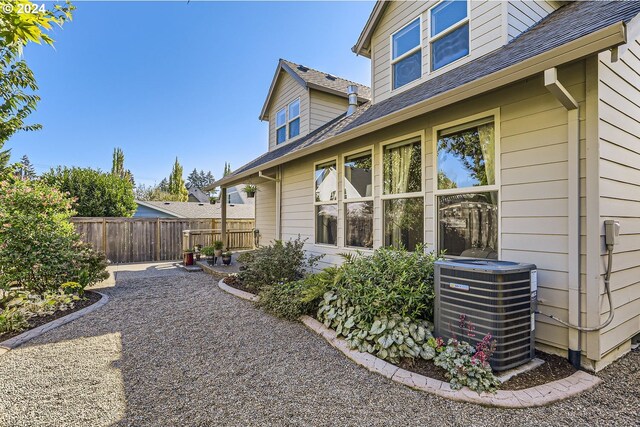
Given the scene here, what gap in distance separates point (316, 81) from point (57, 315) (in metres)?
8.04

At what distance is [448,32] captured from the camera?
5113mm

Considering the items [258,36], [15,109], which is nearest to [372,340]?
[15,109]

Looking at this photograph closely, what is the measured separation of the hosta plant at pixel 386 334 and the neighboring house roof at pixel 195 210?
17.2 meters

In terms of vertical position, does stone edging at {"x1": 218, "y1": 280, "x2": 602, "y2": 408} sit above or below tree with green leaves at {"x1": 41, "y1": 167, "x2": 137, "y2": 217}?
below

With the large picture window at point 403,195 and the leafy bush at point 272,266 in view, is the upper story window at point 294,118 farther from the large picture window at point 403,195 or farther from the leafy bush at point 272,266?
the large picture window at point 403,195

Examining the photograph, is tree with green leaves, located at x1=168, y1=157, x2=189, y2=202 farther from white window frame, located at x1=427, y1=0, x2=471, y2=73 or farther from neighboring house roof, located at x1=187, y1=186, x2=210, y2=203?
white window frame, located at x1=427, y1=0, x2=471, y2=73

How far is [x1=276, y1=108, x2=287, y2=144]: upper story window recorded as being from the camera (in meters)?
10.1

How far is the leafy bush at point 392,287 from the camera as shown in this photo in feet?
11.0

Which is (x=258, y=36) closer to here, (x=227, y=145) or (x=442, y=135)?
(x=442, y=135)

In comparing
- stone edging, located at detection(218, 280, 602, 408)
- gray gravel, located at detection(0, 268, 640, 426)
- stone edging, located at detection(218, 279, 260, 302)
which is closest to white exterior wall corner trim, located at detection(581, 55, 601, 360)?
stone edging, located at detection(218, 280, 602, 408)

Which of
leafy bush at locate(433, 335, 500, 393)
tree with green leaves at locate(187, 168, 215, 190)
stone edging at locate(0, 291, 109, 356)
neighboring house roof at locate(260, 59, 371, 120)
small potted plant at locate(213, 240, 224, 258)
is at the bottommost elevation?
stone edging at locate(0, 291, 109, 356)

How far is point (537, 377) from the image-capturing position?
272cm

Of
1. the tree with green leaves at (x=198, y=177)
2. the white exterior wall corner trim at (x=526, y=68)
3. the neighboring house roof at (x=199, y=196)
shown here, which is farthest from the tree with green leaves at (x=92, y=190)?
the tree with green leaves at (x=198, y=177)

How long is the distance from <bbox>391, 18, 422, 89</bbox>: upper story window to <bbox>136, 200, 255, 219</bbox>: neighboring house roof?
624 inches
